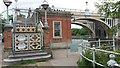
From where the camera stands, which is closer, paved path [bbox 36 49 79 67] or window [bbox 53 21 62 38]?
paved path [bbox 36 49 79 67]

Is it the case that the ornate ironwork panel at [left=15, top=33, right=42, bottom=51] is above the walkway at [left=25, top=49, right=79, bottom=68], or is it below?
above

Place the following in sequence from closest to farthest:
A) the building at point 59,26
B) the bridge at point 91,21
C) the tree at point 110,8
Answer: the tree at point 110,8, the building at point 59,26, the bridge at point 91,21

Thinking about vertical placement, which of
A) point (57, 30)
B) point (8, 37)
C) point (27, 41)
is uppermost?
point (57, 30)

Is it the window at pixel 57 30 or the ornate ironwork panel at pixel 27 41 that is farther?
the window at pixel 57 30

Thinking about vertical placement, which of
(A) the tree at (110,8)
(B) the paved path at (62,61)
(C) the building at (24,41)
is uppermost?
(A) the tree at (110,8)

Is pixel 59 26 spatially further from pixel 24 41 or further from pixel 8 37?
pixel 24 41

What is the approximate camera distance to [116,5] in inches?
279

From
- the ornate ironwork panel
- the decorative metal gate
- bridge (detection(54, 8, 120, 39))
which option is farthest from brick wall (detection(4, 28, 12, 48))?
bridge (detection(54, 8, 120, 39))

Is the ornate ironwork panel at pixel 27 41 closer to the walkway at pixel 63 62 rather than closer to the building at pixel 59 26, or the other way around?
the walkway at pixel 63 62

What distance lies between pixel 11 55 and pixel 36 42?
1571 mm

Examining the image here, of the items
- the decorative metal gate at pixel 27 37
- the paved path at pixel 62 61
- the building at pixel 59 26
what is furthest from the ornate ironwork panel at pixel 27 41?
the building at pixel 59 26

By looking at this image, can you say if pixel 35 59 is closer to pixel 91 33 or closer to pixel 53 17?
pixel 53 17

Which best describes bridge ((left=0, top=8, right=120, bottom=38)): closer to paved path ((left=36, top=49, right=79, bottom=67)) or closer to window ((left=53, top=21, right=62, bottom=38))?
window ((left=53, top=21, right=62, bottom=38))

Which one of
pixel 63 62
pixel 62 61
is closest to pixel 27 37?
pixel 62 61
